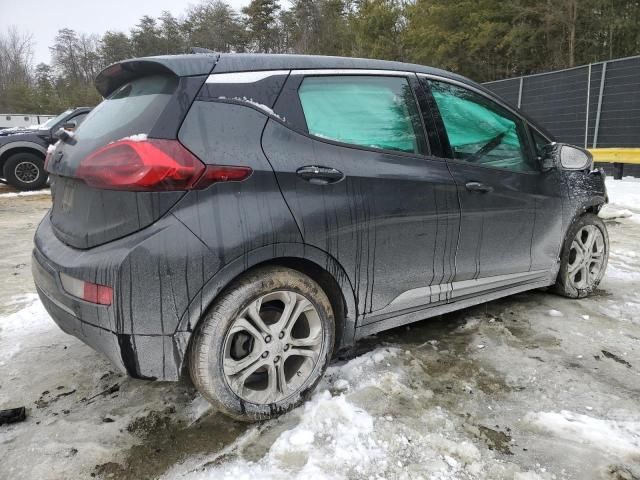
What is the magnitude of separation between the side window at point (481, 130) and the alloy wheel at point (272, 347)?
1.31 m

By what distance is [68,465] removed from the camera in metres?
1.89

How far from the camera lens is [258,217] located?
6.41 feet

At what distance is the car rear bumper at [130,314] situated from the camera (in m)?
1.79

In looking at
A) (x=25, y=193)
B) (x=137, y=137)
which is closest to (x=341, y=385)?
(x=137, y=137)

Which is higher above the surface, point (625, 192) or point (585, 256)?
point (585, 256)

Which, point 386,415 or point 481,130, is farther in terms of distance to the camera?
point 481,130

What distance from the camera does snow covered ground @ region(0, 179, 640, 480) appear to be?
1.88 m

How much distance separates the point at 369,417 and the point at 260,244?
906 mm

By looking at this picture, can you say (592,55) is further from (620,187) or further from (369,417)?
(369,417)

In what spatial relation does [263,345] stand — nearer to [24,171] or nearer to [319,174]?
[319,174]

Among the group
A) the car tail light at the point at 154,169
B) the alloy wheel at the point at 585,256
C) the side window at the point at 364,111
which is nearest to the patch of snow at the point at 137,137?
the car tail light at the point at 154,169

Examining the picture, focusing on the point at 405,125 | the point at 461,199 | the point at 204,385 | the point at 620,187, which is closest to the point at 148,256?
the point at 204,385

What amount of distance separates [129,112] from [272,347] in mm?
1177

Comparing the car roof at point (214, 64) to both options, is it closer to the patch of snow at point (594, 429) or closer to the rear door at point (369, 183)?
the rear door at point (369, 183)
